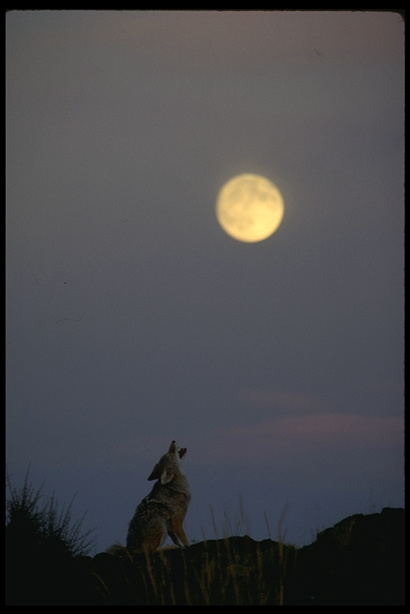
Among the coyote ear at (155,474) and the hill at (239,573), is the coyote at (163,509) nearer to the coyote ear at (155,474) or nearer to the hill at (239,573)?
the coyote ear at (155,474)

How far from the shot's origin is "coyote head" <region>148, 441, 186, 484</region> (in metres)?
8.31

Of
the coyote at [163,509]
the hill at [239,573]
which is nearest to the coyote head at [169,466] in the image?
the coyote at [163,509]

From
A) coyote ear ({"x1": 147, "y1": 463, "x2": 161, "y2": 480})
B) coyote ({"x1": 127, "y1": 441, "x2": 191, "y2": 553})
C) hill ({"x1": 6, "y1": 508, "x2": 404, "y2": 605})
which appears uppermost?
coyote ear ({"x1": 147, "y1": 463, "x2": 161, "y2": 480})

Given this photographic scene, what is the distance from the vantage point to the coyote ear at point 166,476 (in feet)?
27.0

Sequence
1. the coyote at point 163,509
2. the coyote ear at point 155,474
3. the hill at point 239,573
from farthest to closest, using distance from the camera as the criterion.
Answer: the coyote ear at point 155,474 < the coyote at point 163,509 < the hill at point 239,573

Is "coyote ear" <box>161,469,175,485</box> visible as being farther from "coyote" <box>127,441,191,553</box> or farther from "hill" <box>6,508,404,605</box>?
"hill" <box>6,508,404,605</box>

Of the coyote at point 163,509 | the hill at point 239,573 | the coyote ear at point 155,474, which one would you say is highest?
the coyote ear at point 155,474

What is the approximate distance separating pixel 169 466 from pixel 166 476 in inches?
5.4

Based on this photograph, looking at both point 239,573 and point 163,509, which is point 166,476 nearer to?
point 163,509

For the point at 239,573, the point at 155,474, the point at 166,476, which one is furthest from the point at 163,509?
the point at 239,573

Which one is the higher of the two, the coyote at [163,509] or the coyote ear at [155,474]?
the coyote ear at [155,474]

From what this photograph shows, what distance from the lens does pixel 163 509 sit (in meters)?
8.02

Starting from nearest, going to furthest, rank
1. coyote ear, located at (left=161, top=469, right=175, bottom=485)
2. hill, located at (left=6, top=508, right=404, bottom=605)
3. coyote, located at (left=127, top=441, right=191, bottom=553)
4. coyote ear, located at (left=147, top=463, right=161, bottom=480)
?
hill, located at (left=6, top=508, right=404, bottom=605) < coyote, located at (left=127, top=441, right=191, bottom=553) < coyote ear, located at (left=161, top=469, right=175, bottom=485) < coyote ear, located at (left=147, top=463, right=161, bottom=480)

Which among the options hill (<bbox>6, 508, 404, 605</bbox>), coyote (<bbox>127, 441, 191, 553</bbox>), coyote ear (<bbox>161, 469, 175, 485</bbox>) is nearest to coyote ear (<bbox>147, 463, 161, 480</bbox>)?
coyote (<bbox>127, 441, 191, 553</bbox>)
